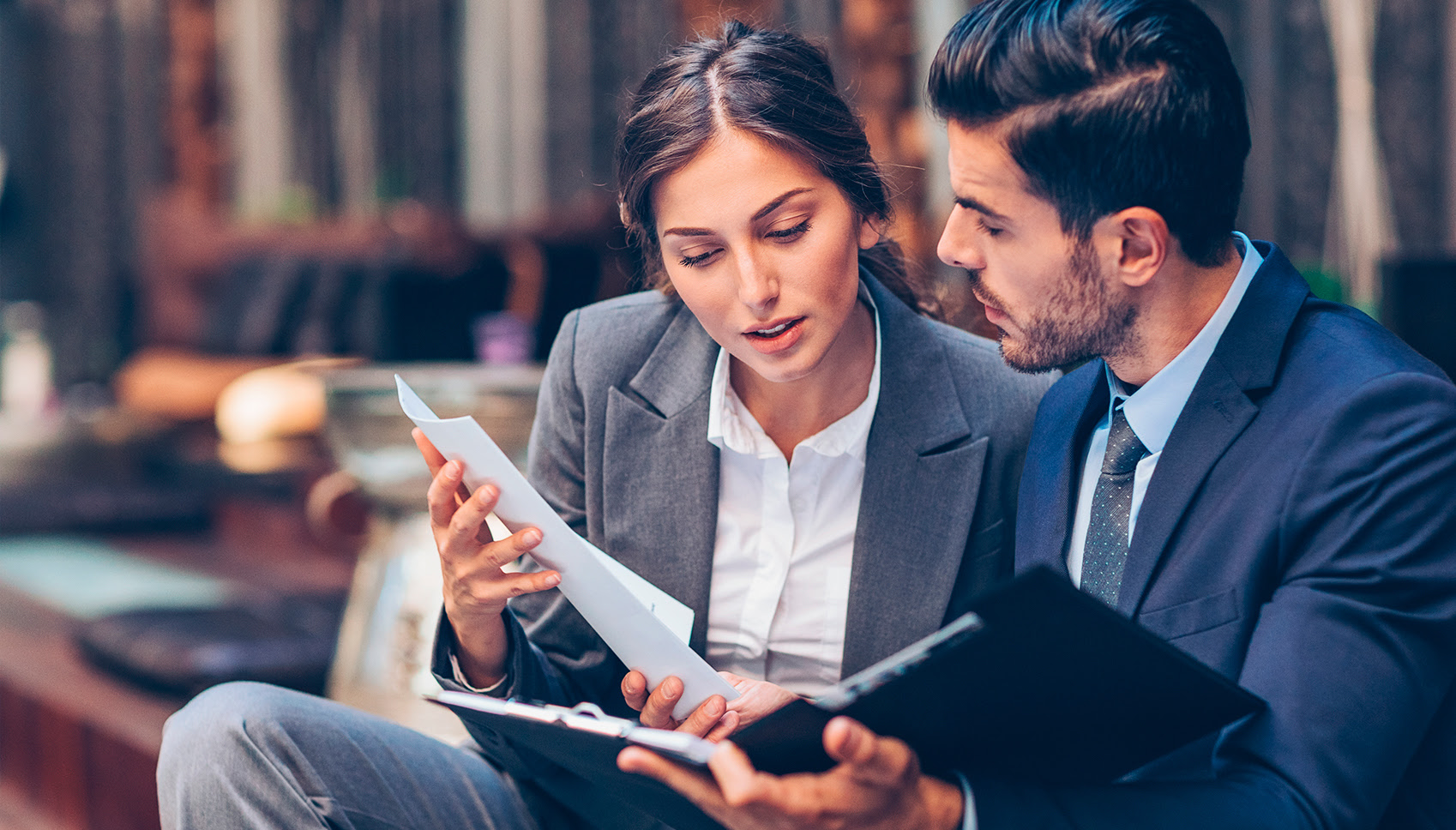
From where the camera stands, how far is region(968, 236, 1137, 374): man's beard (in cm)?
110

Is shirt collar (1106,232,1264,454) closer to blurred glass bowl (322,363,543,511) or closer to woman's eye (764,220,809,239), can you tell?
woman's eye (764,220,809,239)

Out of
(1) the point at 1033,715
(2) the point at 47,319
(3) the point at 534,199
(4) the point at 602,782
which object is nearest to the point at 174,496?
(3) the point at 534,199

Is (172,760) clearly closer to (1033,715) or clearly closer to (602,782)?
(602,782)

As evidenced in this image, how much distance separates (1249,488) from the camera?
100 cm

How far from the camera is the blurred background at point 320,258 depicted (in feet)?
7.66

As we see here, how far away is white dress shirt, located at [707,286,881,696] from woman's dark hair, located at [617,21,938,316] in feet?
0.72

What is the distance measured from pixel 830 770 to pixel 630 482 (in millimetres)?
647

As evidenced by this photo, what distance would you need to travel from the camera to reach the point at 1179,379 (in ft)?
3.66

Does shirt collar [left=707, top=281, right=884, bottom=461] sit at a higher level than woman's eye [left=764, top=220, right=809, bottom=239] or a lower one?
lower

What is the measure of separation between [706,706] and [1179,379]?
0.50 meters

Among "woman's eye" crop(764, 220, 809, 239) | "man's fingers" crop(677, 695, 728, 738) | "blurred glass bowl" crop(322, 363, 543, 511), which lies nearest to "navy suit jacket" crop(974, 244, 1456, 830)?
"man's fingers" crop(677, 695, 728, 738)

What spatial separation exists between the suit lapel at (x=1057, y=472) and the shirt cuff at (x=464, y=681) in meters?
0.53

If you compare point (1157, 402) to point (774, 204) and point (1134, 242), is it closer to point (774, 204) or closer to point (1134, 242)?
point (1134, 242)

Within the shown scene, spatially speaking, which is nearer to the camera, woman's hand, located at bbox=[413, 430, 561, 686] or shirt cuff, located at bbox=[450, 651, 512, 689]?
woman's hand, located at bbox=[413, 430, 561, 686]
